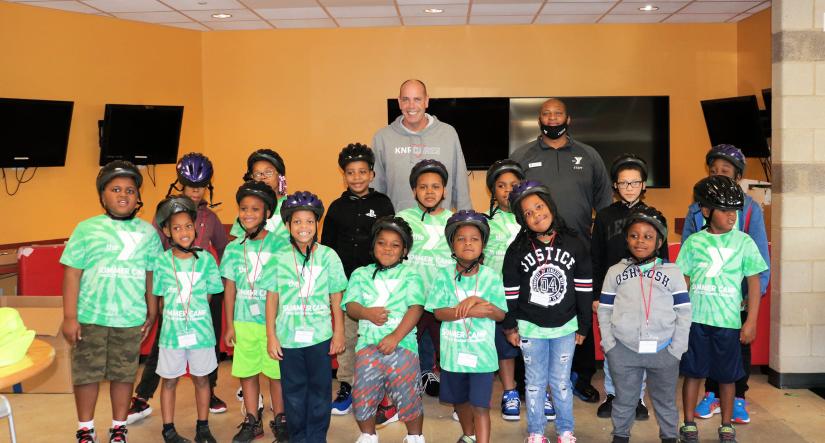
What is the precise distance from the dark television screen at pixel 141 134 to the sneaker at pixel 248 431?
4930 millimetres

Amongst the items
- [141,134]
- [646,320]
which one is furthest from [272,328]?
[141,134]

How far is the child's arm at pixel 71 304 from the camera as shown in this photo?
3.94 m

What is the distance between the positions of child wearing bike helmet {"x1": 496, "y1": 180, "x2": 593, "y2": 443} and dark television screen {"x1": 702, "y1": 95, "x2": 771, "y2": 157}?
453 centimetres

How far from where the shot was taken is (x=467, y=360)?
3.77 m

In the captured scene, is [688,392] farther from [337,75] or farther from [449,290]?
[337,75]

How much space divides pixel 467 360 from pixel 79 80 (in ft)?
20.5

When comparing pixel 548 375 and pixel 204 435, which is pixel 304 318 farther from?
pixel 548 375

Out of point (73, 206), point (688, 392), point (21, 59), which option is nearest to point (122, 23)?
point (21, 59)

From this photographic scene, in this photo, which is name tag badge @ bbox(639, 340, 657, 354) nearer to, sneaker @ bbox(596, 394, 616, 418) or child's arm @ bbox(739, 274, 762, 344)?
child's arm @ bbox(739, 274, 762, 344)

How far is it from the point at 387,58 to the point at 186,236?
19.3 ft

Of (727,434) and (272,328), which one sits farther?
(727,434)

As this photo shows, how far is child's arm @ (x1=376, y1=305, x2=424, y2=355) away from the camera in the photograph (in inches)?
151

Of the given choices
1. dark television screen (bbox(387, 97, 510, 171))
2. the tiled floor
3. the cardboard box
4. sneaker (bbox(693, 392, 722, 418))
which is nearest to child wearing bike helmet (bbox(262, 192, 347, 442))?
the tiled floor

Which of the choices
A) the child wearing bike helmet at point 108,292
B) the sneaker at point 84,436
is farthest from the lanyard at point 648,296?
the sneaker at point 84,436
